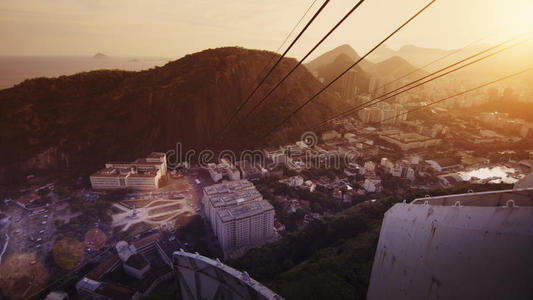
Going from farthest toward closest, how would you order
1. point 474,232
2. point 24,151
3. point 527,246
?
point 24,151
point 474,232
point 527,246

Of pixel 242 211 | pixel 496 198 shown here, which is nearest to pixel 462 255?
pixel 496 198

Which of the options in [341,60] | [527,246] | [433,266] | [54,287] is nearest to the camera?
[527,246]

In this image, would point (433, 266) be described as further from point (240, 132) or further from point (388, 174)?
point (240, 132)

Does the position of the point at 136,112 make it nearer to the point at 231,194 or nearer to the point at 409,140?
the point at 231,194

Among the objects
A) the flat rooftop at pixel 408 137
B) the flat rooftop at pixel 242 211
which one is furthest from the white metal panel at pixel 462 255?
the flat rooftop at pixel 408 137

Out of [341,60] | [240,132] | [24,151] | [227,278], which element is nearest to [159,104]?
[240,132]

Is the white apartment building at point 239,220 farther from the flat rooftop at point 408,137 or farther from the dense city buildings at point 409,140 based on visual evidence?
the flat rooftop at point 408,137
